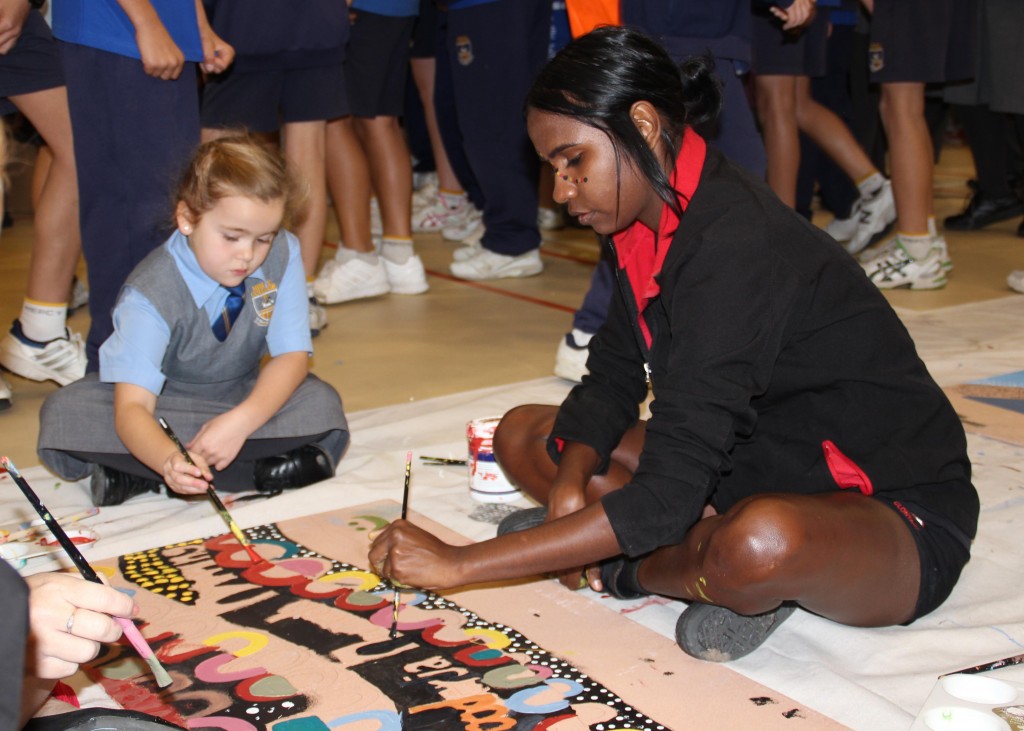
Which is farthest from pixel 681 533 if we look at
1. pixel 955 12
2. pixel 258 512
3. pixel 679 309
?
pixel 955 12

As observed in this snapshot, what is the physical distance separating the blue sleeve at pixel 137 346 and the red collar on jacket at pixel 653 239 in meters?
0.78

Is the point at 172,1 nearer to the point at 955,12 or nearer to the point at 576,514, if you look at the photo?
the point at 576,514

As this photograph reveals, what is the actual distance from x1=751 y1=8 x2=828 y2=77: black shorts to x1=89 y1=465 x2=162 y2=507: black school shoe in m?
2.22

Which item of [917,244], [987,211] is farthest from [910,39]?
[987,211]

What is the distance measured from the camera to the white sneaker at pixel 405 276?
3572 mm

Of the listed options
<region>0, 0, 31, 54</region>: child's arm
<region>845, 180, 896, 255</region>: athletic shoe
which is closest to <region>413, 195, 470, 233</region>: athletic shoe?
<region>845, 180, 896, 255</region>: athletic shoe

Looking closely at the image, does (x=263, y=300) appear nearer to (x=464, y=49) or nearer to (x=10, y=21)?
(x=10, y=21)

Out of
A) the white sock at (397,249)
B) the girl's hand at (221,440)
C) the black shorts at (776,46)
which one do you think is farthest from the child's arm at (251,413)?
the black shorts at (776,46)

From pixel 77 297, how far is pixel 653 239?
225 centimetres

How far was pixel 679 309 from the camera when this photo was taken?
1.37 m

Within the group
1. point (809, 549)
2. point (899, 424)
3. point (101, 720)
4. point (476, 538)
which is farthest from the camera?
point (476, 538)

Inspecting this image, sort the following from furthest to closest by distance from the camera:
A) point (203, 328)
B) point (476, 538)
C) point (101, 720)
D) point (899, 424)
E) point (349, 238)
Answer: point (349, 238), point (203, 328), point (476, 538), point (899, 424), point (101, 720)

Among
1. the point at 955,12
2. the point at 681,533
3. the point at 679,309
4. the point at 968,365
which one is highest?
the point at 955,12

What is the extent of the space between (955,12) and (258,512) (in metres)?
2.68
